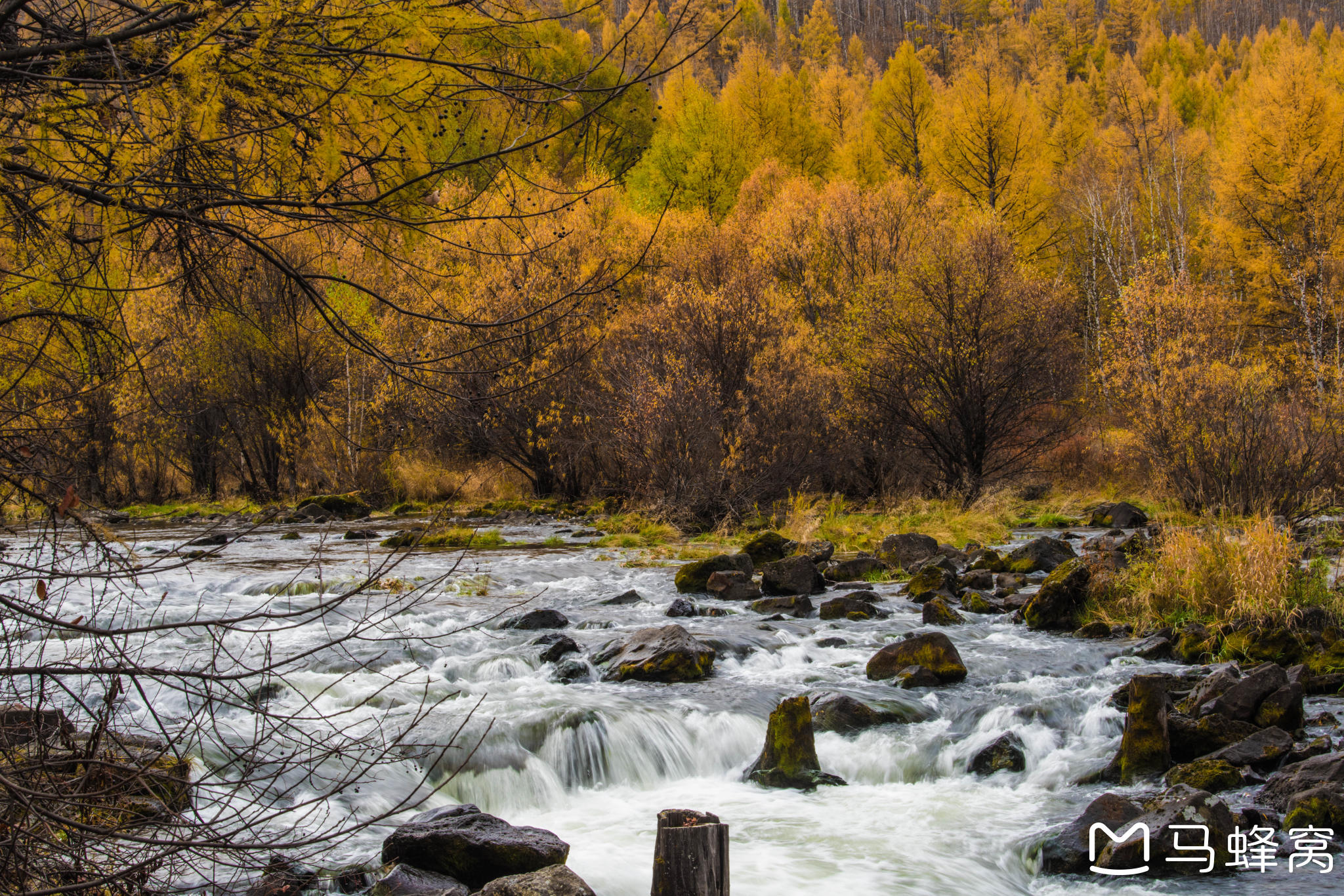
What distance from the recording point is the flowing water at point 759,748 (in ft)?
17.8

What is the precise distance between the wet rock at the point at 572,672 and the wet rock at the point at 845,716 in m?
2.22

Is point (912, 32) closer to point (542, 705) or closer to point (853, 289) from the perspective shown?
point (853, 289)

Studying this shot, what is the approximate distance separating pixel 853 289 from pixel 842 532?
A: 881cm

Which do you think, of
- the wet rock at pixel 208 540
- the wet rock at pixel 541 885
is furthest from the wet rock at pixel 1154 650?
the wet rock at pixel 208 540

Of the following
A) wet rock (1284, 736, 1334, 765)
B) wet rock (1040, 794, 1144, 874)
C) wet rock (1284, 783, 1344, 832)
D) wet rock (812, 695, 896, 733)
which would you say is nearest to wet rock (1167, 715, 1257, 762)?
wet rock (1284, 736, 1334, 765)

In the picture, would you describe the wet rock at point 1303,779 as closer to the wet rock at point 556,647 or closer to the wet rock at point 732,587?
the wet rock at point 556,647

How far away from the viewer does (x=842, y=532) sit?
1611 centimetres

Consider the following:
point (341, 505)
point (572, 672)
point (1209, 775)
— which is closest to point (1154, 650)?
point (1209, 775)

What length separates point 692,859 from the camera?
320 centimetres

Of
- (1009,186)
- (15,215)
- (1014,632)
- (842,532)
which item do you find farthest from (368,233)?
(1009,186)

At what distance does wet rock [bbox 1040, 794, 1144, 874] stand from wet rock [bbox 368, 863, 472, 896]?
10.7 feet

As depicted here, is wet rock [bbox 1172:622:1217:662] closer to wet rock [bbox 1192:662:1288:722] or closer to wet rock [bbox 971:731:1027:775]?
wet rock [bbox 1192:662:1288:722]

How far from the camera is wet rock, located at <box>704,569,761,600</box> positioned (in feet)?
40.1

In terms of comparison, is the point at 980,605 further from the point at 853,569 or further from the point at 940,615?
the point at 853,569
